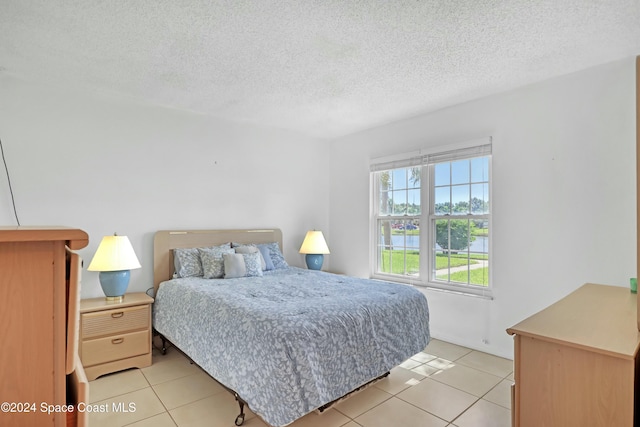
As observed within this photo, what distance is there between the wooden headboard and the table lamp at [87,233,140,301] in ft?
1.53

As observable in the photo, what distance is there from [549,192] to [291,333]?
2554 mm

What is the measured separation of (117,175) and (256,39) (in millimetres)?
2136

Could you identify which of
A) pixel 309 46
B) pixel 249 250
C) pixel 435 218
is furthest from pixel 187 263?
pixel 435 218

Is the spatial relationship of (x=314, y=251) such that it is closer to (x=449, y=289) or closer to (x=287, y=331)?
(x=449, y=289)

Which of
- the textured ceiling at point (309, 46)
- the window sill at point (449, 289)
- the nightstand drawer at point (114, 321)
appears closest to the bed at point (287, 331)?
the nightstand drawer at point (114, 321)

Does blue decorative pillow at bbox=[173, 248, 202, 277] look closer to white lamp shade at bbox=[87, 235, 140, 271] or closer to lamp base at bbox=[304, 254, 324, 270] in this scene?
white lamp shade at bbox=[87, 235, 140, 271]

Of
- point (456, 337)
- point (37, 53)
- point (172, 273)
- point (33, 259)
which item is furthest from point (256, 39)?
point (456, 337)

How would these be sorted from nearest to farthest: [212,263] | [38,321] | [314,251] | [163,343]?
1. [38,321]
2. [163,343]
3. [212,263]
4. [314,251]

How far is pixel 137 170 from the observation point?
356 centimetres

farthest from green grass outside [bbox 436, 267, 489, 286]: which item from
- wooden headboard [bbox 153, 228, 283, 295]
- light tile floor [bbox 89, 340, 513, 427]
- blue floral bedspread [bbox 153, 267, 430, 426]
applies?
wooden headboard [bbox 153, 228, 283, 295]

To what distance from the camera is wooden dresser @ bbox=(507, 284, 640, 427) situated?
123 cm

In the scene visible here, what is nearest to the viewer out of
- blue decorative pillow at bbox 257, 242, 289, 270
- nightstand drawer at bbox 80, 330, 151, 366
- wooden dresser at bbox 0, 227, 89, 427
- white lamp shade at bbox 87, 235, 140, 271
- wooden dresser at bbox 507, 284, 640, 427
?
wooden dresser at bbox 0, 227, 89, 427

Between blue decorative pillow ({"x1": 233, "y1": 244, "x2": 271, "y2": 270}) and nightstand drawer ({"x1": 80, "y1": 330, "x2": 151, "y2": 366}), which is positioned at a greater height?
blue decorative pillow ({"x1": 233, "y1": 244, "x2": 271, "y2": 270})

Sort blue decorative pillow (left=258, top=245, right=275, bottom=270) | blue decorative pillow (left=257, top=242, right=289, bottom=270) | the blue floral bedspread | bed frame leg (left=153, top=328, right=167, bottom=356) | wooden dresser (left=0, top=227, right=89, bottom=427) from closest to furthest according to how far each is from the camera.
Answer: wooden dresser (left=0, top=227, right=89, bottom=427) < the blue floral bedspread < bed frame leg (left=153, top=328, right=167, bottom=356) < blue decorative pillow (left=258, top=245, right=275, bottom=270) < blue decorative pillow (left=257, top=242, right=289, bottom=270)
